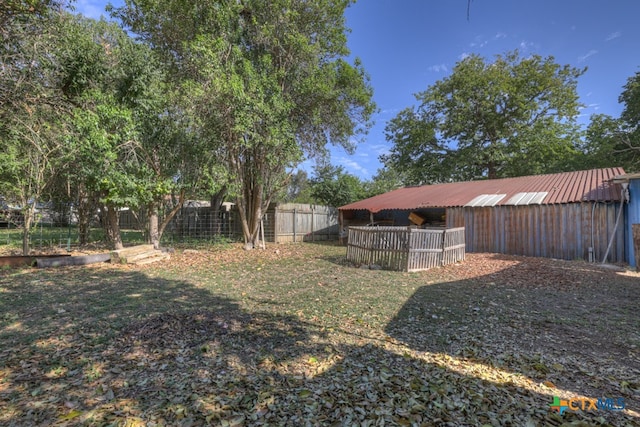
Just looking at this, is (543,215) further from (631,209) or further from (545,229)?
(631,209)

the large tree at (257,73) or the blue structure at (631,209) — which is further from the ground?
the large tree at (257,73)

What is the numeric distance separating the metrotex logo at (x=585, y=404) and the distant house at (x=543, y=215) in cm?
996

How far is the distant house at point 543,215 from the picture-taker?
1012 cm

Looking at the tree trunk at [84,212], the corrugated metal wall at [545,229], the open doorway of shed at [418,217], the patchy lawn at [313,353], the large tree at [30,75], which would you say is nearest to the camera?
the patchy lawn at [313,353]

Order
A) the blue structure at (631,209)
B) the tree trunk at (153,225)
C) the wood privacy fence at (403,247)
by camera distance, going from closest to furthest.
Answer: the wood privacy fence at (403,247)
the blue structure at (631,209)
the tree trunk at (153,225)

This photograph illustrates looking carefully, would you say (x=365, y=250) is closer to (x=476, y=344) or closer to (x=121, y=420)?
(x=476, y=344)

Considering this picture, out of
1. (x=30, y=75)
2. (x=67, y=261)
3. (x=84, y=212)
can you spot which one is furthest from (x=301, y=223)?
(x=30, y=75)

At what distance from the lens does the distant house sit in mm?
10125

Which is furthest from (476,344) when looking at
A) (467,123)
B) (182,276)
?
(467,123)

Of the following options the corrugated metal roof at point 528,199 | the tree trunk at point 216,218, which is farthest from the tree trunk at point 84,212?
the corrugated metal roof at point 528,199

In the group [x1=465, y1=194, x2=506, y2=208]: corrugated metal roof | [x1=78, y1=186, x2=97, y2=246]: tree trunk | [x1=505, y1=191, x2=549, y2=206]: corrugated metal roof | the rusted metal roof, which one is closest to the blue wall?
the rusted metal roof

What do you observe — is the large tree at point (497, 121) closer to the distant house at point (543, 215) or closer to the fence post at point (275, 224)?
the distant house at point (543, 215)

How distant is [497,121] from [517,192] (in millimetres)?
11461

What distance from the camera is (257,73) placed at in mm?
11062
